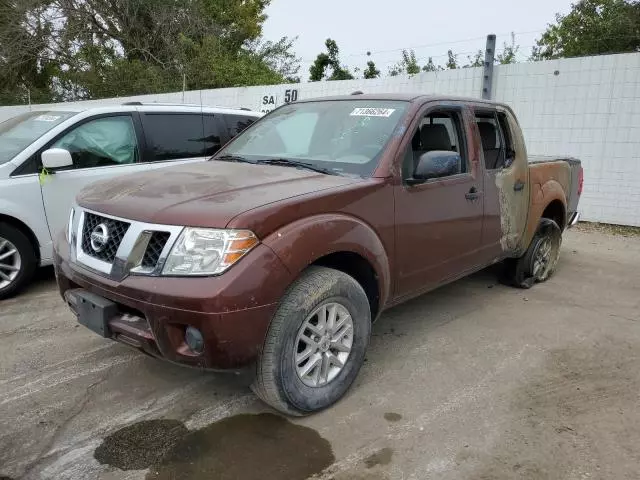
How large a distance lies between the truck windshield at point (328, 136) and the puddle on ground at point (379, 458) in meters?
1.59

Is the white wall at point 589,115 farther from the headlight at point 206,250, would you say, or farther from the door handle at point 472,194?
the headlight at point 206,250

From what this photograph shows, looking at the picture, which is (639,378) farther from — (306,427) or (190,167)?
(190,167)

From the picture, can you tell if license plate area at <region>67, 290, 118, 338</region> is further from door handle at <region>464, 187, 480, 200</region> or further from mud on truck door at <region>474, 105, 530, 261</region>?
mud on truck door at <region>474, 105, 530, 261</region>

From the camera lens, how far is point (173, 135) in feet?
19.1

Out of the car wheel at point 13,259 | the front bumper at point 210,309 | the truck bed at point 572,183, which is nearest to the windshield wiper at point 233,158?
the front bumper at point 210,309

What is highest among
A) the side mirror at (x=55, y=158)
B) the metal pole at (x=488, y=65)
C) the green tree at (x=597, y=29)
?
the green tree at (x=597, y=29)

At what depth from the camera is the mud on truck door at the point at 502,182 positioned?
4.31 meters

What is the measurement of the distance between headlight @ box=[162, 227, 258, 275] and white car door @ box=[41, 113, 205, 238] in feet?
9.47

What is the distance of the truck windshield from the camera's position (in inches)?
137

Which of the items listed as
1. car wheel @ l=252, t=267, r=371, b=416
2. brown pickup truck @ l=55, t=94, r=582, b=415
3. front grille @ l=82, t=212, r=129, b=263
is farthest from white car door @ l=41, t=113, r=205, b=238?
car wheel @ l=252, t=267, r=371, b=416

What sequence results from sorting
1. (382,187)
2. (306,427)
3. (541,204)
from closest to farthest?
1. (306,427)
2. (382,187)
3. (541,204)

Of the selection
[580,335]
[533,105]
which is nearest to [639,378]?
[580,335]

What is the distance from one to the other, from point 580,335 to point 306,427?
2.54 meters

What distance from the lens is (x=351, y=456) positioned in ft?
8.77
